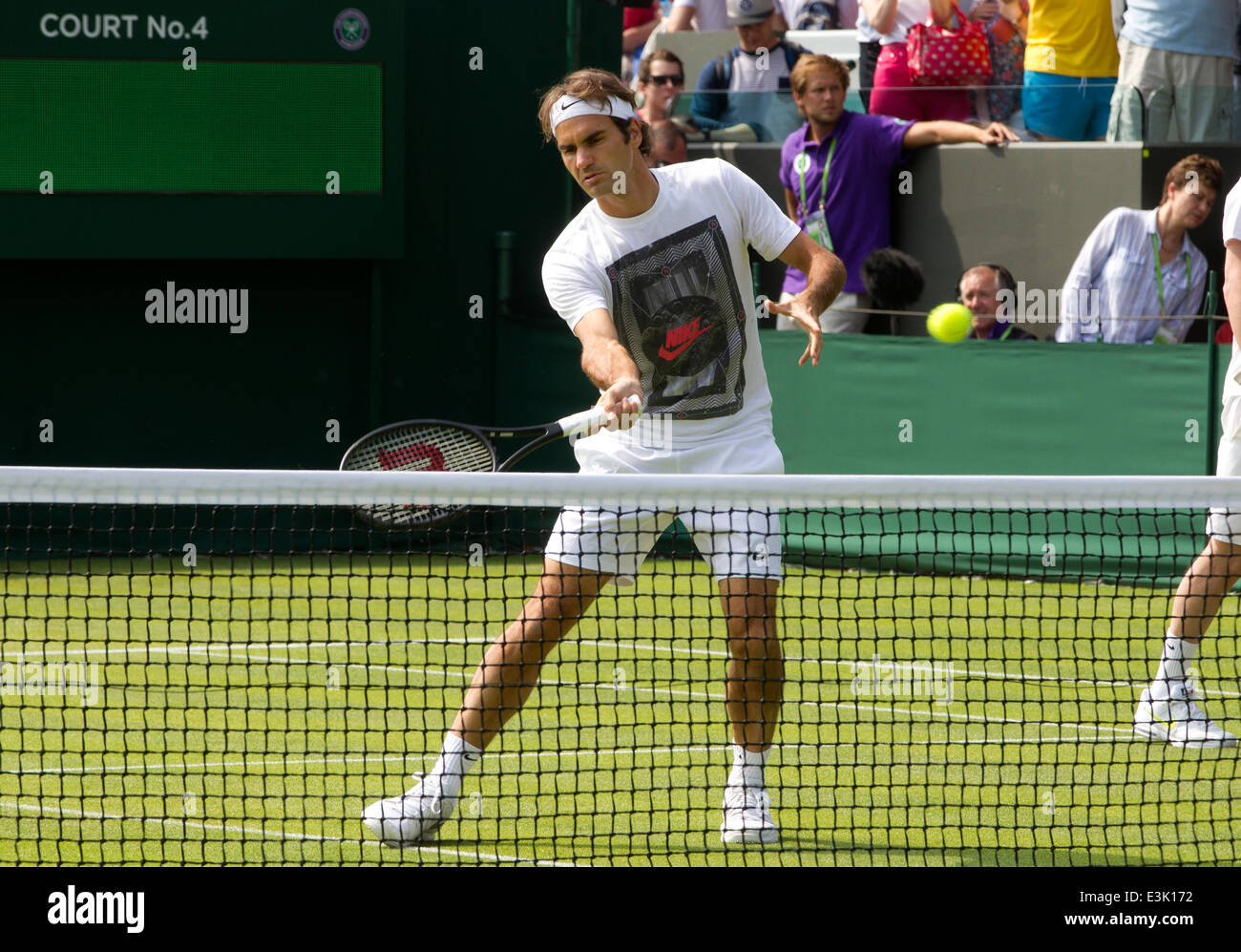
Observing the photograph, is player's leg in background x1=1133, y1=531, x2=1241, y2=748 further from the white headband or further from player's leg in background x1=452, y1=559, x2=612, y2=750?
the white headband

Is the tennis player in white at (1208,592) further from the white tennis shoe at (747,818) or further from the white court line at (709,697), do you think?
the white tennis shoe at (747,818)

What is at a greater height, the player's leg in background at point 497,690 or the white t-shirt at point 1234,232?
the white t-shirt at point 1234,232

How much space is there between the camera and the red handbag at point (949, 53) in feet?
34.0

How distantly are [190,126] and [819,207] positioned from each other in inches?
126

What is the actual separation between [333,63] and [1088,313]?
396 cm

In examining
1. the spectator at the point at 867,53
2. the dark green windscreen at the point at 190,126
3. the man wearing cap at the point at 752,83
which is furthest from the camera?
the man wearing cap at the point at 752,83

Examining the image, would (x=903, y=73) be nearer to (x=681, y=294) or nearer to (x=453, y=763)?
(x=681, y=294)

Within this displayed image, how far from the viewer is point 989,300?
382 inches

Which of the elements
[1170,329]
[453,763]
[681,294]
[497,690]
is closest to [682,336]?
[681,294]

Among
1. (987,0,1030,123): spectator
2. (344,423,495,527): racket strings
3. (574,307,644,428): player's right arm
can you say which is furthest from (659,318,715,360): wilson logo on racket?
(987,0,1030,123): spectator

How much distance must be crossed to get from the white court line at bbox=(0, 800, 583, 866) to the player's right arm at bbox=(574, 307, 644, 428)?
3.42 feet

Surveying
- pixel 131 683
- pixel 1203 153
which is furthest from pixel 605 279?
pixel 1203 153

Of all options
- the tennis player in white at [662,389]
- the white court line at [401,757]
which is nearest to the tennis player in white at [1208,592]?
the white court line at [401,757]

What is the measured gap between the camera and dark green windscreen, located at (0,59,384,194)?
9586 millimetres
